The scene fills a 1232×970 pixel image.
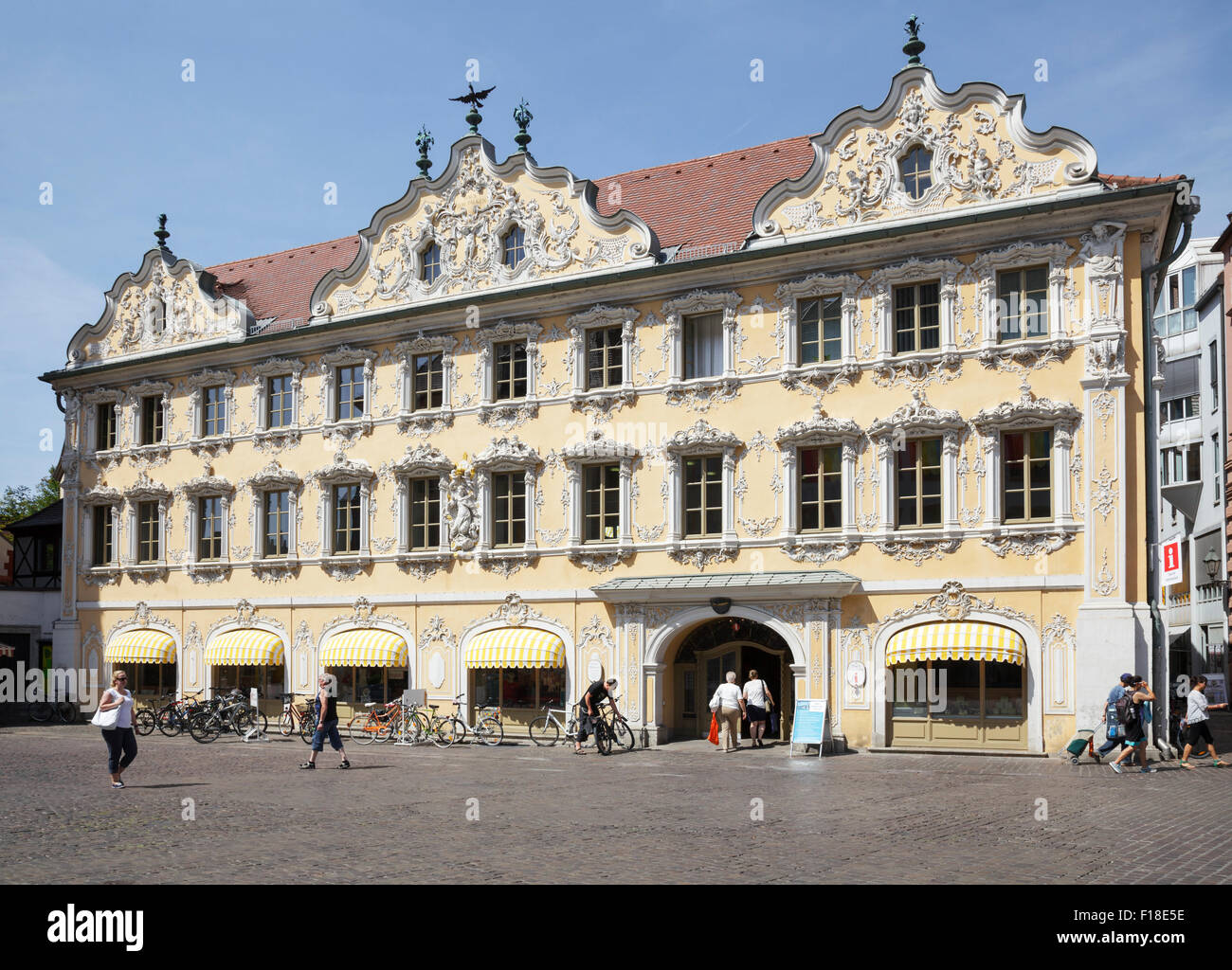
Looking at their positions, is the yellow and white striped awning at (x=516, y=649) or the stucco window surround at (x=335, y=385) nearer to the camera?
the yellow and white striped awning at (x=516, y=649)

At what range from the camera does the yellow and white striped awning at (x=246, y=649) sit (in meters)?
36.5

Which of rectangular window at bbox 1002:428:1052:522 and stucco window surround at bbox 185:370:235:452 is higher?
stucco window surround at bbox 185:370:235:452

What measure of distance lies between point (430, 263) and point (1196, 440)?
36.5m

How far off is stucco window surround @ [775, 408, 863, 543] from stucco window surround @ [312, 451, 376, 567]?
11.7 meters

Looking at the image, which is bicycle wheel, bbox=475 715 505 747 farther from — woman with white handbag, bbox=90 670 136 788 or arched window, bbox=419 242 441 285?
arched window, bbox=419 242 441 285

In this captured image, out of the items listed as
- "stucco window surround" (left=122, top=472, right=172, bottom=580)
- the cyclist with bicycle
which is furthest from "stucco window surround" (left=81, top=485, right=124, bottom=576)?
the cyclist with bicycle

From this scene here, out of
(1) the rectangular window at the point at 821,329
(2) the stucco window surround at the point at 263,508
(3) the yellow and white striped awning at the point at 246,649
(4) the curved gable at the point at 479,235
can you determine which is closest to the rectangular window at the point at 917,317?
(1) the rectangular window at the point at 821,329

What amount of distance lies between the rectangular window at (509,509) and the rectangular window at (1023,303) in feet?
39.6

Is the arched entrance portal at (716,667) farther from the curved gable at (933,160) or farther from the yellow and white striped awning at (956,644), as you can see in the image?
the curved gable at (933,160)

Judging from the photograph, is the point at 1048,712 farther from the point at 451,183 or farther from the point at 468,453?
the point at 451,183

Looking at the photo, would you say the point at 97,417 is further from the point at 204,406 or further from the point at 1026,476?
the point at 1026,476

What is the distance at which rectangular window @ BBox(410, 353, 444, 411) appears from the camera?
34531 millimetres

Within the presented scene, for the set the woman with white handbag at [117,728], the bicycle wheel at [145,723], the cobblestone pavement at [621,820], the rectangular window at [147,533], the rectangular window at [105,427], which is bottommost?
the bicycle wheel at [145,723]
